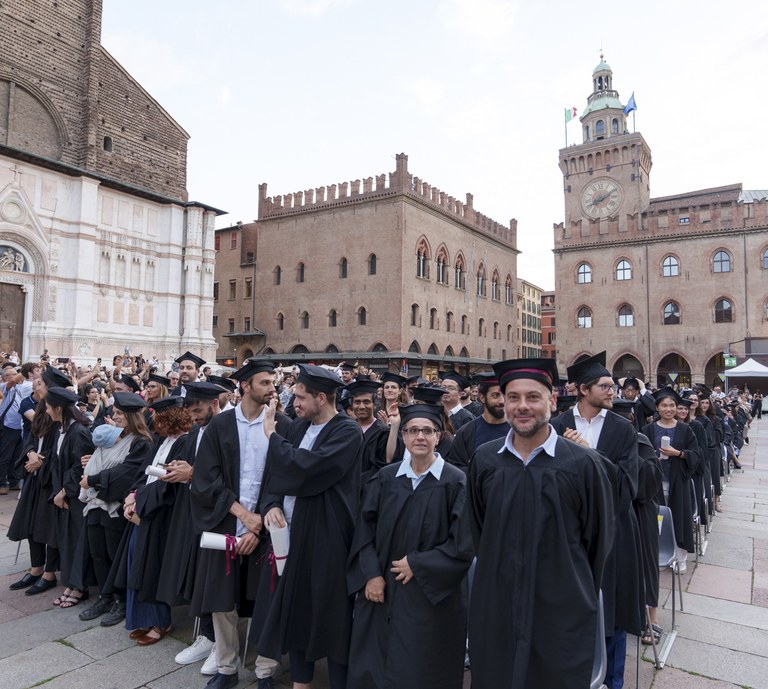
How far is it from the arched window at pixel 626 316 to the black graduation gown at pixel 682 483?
3614 cm

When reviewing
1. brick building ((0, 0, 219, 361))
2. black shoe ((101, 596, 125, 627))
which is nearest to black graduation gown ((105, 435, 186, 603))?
black shoe ((101, 596, 125, 627))

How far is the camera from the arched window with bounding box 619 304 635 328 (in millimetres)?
39531

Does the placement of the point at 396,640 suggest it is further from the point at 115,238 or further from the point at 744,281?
the point at 744,281

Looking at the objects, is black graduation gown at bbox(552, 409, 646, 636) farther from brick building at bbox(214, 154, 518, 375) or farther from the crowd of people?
brick building at bbox(214, 154, 518, 375)

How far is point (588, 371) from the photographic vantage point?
4.14 metres

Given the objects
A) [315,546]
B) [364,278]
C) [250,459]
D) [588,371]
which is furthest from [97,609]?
[364,278]

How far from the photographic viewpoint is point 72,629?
4492 mm

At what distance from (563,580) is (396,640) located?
103 cm

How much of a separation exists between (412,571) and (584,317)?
4078 centimetres

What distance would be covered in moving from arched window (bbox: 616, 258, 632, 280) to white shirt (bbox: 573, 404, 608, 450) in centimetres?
3925

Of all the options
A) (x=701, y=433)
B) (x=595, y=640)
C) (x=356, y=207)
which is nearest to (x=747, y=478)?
(x=701, y=433)

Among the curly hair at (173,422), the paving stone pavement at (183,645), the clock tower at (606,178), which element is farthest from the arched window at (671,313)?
the curly hair at (173,422)

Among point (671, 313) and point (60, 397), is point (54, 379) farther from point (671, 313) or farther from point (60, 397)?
point (671, 313)

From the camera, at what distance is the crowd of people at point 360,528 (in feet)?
8.72
